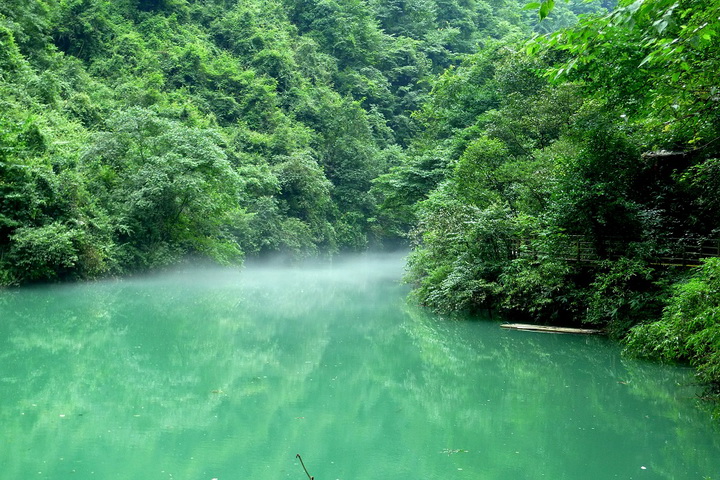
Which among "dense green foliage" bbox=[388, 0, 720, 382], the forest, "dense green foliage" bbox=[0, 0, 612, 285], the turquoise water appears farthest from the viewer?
"dense green foliage" bbox=[0, 0, 612, 285]

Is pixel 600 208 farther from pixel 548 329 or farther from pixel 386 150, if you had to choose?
pixel 386 150

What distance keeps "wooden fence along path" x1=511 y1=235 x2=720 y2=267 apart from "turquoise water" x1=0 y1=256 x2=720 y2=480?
1708 millimetres

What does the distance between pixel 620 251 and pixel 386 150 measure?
1026 inches

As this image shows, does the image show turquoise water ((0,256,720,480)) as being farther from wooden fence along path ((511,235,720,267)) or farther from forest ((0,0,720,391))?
wooden fence along path ((511,235,720,267))

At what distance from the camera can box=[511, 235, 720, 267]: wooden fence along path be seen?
10977 millimetres

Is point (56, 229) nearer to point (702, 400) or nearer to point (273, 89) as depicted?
point (702, 400)

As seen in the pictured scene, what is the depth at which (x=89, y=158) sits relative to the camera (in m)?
21.0

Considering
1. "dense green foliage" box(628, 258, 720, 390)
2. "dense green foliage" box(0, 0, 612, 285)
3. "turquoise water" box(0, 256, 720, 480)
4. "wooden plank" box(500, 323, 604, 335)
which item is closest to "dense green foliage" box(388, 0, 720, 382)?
"dense green foliage" box(628, 258, 720, 390)

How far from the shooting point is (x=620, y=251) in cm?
1169

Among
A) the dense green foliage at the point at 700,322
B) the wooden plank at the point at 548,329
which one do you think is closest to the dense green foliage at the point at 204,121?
the wooden plank at the point at 548,329

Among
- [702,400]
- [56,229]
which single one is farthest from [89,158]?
[702,400]

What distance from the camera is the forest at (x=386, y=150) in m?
7.97

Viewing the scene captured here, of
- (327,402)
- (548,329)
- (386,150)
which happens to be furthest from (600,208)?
(386,150)

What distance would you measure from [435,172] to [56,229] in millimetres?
13479
